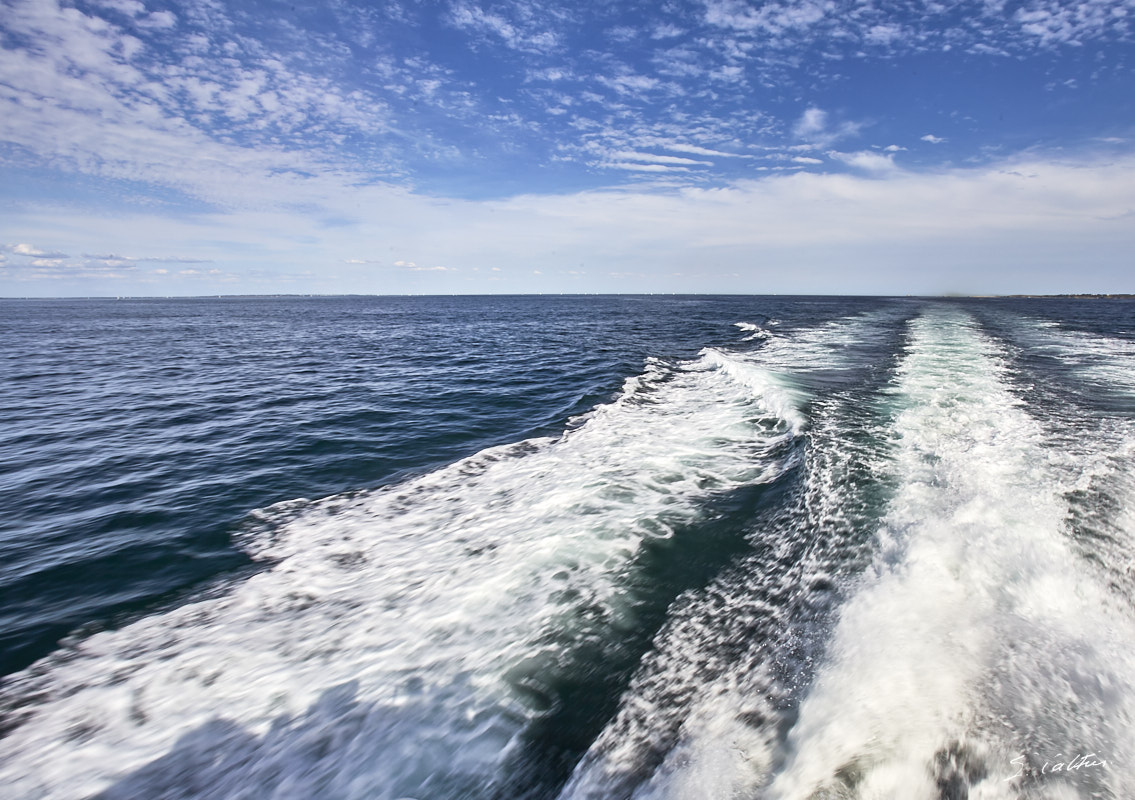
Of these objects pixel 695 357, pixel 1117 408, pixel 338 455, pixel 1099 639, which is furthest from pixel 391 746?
pixel 695 357

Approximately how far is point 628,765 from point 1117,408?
14495 mm

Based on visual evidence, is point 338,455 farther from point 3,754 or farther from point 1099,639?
point 1099,639

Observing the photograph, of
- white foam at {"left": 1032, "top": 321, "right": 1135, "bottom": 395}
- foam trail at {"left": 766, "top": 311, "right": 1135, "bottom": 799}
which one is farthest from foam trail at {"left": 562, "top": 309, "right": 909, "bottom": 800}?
white foam at {"left": 1032, "top": 321, "right": 1135, "bottom": 395}

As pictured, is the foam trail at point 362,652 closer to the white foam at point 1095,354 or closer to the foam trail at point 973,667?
the foam trail at point 973,667

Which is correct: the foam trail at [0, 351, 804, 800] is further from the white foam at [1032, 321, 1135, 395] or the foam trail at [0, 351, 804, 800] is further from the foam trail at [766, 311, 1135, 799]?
the white foam at [1032, 321, 1135, 395]

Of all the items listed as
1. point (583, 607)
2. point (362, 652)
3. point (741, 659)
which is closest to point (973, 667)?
point (741, 659)

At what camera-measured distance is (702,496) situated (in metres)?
7.39

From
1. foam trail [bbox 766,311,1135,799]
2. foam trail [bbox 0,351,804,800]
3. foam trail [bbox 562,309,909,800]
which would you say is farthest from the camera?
foam trail [bbox 0,351,804,800]

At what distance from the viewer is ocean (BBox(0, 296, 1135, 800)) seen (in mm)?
3266

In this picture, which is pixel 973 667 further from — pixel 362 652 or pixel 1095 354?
pixel 1095 354

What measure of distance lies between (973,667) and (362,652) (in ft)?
17.0

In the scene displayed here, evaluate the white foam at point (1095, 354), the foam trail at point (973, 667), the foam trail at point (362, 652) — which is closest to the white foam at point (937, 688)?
the foam trail at point (973, 667)

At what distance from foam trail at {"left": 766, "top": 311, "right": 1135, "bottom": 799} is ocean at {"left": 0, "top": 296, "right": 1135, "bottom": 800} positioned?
0.02 meters

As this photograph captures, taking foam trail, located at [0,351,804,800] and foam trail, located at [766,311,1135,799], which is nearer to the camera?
foam trail, located at [766,311,1135,799]
